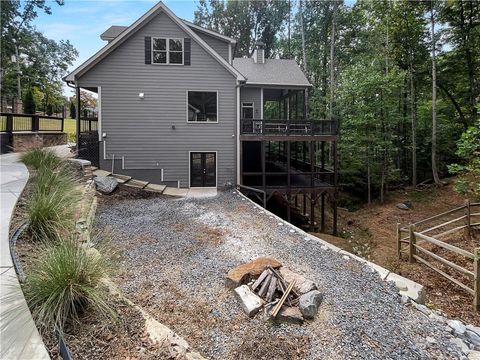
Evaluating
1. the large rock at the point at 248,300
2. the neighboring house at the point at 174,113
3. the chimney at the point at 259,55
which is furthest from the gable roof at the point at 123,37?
the large rock at the point at 248,300

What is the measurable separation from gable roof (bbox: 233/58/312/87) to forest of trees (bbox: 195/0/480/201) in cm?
331

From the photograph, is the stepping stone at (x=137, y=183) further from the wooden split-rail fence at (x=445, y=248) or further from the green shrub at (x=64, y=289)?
the wooden split-rail fence at (x=445, y=248)

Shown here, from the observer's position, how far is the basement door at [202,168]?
1438 cm

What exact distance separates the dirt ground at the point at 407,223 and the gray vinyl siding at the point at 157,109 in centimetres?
646

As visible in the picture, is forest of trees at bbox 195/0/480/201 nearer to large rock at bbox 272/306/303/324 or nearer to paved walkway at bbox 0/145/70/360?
large rock at bbox 272/306/303/324

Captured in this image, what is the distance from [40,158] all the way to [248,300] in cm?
822

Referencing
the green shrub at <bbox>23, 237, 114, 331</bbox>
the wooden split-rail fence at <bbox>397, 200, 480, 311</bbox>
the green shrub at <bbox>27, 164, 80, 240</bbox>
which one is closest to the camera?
the green shrub at <bbox>23, 237, 114, 331</bbox>

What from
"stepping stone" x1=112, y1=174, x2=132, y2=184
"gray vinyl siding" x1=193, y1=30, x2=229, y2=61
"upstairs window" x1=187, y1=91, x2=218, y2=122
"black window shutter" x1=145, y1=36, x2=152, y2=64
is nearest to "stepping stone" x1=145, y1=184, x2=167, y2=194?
"stepping stone" x1=112, y1=174, x2=132, y2=184

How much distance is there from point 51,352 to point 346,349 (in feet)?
10.6

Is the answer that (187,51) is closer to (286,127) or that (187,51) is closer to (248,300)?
(286,127)

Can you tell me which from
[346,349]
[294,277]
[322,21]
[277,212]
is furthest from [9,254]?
[322,21]

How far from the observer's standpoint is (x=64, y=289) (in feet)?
10.9

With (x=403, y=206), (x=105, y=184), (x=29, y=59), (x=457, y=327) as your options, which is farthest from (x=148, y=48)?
(x=29, y=59)

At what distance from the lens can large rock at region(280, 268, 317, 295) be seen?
490 cm
